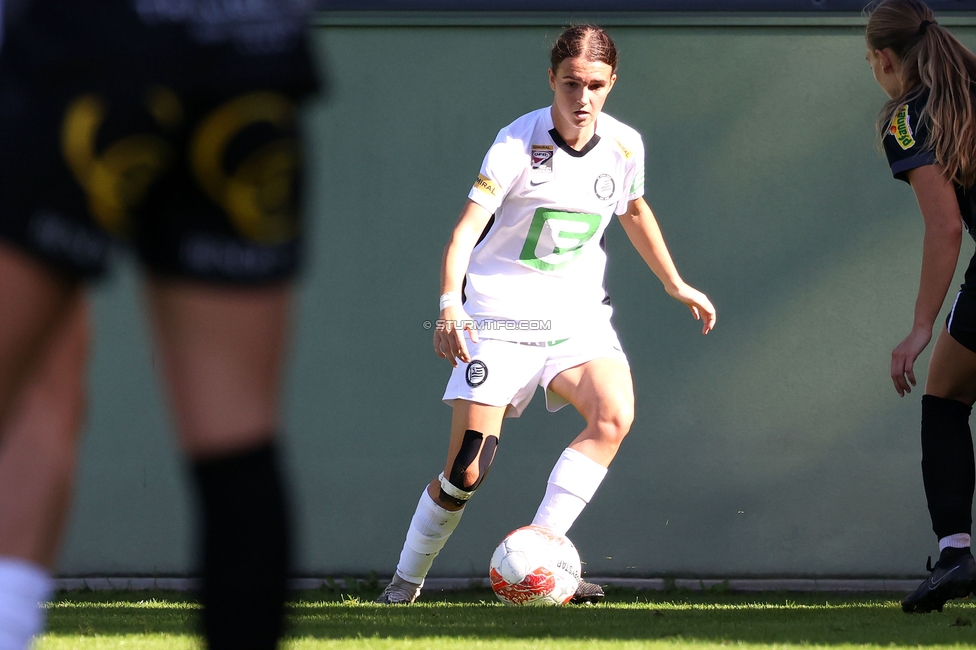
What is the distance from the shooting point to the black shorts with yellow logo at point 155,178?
1290 mm

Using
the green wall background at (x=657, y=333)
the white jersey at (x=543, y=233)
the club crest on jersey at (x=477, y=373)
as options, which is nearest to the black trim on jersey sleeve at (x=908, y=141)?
the white jersey at (x=543, y=233)

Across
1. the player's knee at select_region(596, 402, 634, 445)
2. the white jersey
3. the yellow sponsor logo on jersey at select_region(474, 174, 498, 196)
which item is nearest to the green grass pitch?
the player's knee at select_region(596, 402, 634, 445)

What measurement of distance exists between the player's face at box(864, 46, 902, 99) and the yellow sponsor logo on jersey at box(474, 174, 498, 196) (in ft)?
4.45

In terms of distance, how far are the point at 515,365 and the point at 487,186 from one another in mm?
662

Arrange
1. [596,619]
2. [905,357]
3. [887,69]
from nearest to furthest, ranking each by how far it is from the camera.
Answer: [905,357] → [887,69] → [596,619]

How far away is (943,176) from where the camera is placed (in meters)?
3.67

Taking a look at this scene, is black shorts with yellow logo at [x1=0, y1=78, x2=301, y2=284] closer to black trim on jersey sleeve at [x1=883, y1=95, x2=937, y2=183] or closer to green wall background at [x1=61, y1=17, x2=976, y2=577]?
black trim on jersey sleeve at [x1=883, y1=95, x2=937, y2=183]

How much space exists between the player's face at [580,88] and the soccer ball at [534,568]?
59.2 inches

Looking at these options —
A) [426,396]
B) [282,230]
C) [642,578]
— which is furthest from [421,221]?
[282,230]

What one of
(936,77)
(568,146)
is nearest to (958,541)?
(936,77)

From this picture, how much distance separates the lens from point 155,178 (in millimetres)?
1338

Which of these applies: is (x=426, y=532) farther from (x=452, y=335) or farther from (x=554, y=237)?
(x=554, y=237)

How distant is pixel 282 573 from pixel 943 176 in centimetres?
294

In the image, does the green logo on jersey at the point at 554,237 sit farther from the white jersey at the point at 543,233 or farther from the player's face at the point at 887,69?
the player's face at the point at 887,69
